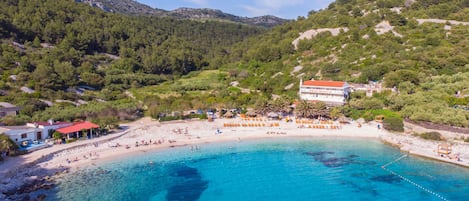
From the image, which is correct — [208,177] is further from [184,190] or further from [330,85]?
[330,85]

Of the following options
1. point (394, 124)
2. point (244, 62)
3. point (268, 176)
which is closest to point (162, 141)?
point (268, 176)

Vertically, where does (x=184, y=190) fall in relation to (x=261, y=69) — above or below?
below

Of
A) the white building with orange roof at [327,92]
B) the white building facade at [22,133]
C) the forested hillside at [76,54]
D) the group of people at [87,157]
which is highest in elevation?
the forested hillside at [76,54]

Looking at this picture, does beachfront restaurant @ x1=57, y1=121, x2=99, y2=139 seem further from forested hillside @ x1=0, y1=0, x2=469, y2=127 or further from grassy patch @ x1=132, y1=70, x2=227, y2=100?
grassy patch @ x1=132, y1=70, x2=227, y2=100

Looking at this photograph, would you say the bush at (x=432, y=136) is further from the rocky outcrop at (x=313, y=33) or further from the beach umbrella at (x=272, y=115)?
the rocky outcrop at (x=313, y=33)

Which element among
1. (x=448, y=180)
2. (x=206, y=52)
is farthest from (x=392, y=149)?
(x=206, y=52)

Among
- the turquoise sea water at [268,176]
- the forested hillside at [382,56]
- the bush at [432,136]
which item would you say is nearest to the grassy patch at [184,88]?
the forested hillside at [382,56]
